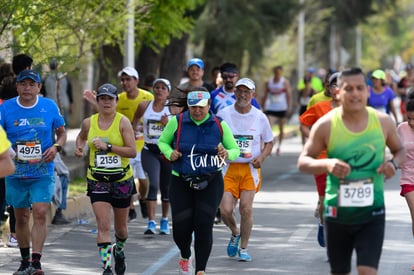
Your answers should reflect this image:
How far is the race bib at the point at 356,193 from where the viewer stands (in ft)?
24.4

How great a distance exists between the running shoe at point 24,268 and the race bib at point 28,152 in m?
0.96

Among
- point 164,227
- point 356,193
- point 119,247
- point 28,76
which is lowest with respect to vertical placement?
point 164,227

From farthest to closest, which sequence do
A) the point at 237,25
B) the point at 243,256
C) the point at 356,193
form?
the point at 237,25
the point at 243,256
the point at 356,193

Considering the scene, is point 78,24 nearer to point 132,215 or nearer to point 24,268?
point 132,215

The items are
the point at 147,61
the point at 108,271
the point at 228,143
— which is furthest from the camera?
the point at 147,61

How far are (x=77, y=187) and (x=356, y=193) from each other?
10286 mm

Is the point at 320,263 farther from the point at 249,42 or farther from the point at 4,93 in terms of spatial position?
the point at 249,42

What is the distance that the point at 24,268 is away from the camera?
10586 millimetres

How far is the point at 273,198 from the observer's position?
1762 centimetres

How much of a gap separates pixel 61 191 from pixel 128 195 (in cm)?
376

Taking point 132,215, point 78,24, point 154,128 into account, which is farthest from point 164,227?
point 78,24

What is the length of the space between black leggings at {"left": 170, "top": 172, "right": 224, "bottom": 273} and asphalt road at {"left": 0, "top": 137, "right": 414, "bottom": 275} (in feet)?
3.40

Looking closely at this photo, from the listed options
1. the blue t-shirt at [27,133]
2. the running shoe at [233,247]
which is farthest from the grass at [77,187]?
the blue t-shirt at [27,133]

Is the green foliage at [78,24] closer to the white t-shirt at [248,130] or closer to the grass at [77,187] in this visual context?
the grass at [77,187]
